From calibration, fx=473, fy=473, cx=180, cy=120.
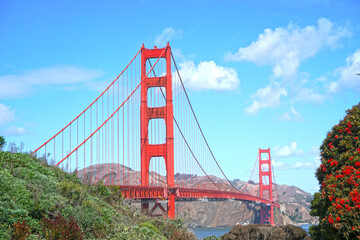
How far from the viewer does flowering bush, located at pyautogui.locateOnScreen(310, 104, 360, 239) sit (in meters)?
14.8

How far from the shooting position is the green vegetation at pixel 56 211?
Result: 1286cm

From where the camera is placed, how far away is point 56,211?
14.8m

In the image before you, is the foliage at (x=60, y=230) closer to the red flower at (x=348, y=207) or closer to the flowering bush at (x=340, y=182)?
the flowering bush at (x=340, y=182)

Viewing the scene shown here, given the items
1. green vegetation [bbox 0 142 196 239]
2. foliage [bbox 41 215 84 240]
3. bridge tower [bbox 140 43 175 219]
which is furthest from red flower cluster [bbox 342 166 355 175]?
bridge tower [bbox 140 43 175 219]

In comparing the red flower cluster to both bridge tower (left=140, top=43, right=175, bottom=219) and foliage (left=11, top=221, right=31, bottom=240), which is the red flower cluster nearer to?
foliage (left=11, top=221, right=31, bottom=240)

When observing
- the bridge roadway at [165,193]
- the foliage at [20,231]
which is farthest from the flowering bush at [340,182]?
the bridge roadway at [165,193]

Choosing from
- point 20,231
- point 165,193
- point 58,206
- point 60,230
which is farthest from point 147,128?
point 20,231

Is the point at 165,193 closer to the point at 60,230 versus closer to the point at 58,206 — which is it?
the point at 58,206

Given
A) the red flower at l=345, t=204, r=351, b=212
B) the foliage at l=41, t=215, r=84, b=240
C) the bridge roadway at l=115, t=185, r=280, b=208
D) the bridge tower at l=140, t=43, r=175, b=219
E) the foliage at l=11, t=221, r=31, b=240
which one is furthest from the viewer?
the bridge tower at l=140, t=43, r=175, b=219

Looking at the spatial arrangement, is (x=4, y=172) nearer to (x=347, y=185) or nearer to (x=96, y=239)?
(x=96, y=239)

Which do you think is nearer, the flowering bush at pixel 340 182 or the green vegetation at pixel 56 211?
the green vegetation at pixel 56 211

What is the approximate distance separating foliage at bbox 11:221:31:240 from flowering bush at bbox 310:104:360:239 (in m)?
9.24

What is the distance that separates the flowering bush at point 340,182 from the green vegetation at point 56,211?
5753 mm

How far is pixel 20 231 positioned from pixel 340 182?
1028cm
